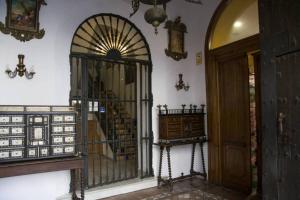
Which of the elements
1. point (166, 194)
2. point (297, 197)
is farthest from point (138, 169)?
point (297, 197)

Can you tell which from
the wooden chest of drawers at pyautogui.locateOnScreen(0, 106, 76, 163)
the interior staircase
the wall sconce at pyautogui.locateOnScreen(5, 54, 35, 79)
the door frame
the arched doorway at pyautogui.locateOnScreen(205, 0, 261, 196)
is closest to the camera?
the wooden chest of drawers at pyautogui.locateOnScreen(0, 106, 76, 163)

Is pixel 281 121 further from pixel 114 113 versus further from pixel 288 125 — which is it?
pixel 114 113

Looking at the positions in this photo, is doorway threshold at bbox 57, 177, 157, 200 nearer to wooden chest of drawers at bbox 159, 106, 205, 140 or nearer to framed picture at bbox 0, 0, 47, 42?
wooden chest of drawers at bbox 159, 106, 205, 140

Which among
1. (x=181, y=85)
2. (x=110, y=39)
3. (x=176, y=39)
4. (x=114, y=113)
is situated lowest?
(x=114, y=113)

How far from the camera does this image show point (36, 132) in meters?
3.02

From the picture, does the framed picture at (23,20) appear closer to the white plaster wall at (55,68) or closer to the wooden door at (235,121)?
the white plaster wall at (55,68)

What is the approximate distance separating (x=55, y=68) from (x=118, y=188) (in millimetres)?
2014

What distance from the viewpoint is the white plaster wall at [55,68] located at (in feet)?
10.4

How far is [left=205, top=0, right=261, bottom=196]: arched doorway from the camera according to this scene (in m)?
3.84

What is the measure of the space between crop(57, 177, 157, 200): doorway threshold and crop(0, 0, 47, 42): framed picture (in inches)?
88.4

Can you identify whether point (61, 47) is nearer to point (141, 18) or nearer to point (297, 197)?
point (141, 18)

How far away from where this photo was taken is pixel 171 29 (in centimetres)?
462

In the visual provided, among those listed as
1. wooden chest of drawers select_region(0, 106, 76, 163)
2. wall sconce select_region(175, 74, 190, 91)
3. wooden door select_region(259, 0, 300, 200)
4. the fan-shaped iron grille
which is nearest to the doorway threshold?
wooden chest of drawers select_region(0, 106, 76, 163)

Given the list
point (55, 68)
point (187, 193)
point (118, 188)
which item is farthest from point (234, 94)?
point (55, 68)
